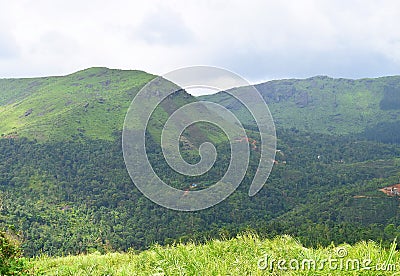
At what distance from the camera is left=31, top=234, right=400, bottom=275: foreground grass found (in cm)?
512

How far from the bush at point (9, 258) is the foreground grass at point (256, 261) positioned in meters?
0.41

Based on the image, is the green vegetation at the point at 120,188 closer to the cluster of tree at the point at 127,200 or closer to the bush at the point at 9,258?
the cluster of tree at the point at 127,200

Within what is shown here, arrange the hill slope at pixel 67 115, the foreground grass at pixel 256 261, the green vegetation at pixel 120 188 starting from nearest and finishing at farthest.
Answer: the foreground grass at pixel 256 261 < the green vegetation at pixel 120 188 < the hill slope at pixel 67 115

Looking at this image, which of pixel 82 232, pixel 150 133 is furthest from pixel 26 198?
pixel 150 133

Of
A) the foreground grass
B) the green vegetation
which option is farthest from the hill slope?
the foreground grass

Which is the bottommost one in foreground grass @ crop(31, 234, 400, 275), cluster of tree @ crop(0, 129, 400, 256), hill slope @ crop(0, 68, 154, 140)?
cluster of tree @ crop(0, 129, 400, 256)

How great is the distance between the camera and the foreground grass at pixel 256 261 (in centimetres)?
512

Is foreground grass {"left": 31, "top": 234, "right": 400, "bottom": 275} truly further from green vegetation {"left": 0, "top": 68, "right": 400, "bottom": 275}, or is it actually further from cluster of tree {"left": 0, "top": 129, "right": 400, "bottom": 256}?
cluster of tree {"left": 0, "top": 129, "right": 400, "bottom": 256}

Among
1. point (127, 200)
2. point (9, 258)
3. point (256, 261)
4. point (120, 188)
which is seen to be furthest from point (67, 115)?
point (256, 261)

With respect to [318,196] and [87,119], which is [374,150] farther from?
[87,119]

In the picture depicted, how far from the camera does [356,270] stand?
4.91m

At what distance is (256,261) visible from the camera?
6320 millimetres

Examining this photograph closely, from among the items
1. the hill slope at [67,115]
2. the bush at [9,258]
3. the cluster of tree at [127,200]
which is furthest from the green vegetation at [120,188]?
the bush at [9,258]

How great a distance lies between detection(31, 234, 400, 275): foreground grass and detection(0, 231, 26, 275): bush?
0.41m
